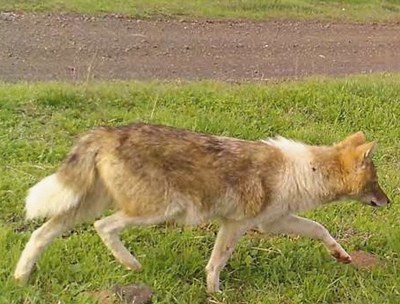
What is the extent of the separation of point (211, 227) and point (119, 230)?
98 cm

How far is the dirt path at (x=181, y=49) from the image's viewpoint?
9570 mm

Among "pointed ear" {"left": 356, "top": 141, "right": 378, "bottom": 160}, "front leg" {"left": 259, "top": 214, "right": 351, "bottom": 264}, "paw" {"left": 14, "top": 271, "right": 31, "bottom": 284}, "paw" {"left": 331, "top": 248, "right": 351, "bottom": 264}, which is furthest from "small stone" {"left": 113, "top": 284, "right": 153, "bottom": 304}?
"pointed ear" {"left": 356, "top": 141, "right": 378, "bottom": 160}

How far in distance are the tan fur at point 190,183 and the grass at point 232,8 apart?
8001mm

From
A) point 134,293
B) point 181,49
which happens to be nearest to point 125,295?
point 134,293

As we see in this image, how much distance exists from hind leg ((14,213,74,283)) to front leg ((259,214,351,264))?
1186mm

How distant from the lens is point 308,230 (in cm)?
482

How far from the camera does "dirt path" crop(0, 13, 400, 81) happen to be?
9.57m

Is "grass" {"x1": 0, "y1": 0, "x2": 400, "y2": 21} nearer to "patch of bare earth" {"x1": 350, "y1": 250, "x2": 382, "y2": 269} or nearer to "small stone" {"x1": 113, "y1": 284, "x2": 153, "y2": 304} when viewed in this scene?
"patch of bare earth" {"x1": 350, "y1": 250, "x2": 382, "y2": 269}

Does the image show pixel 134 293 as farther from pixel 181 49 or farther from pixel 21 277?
pixel 181 49

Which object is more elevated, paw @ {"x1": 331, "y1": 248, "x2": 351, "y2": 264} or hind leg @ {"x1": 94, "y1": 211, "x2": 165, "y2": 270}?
hind leg @ {"x1": 94, "y1": 211, "x2": 165, "y2": 270}

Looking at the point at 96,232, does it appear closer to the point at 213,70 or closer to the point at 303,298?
the point at 303,298

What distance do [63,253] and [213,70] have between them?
5694mm

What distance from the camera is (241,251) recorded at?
16.1 feet

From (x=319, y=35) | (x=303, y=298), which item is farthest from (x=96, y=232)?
(x=319, y=35)
